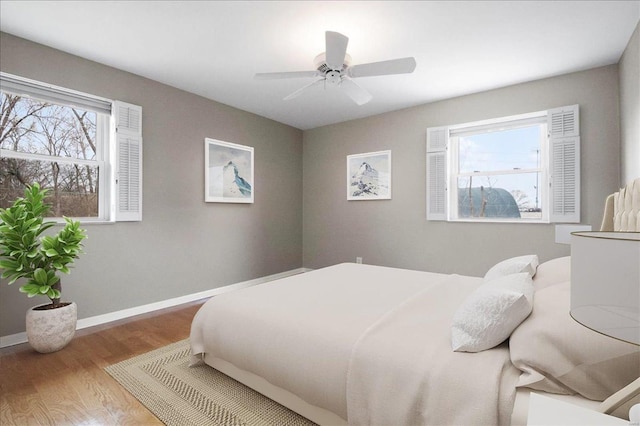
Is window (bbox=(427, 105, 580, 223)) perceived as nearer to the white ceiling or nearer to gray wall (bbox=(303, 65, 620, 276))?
gray wall (bbox=(303, 65, 620, 276))

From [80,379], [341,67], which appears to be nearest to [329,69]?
[341,67]

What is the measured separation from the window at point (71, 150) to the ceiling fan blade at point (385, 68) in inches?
94.8

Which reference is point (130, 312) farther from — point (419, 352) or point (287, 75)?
point (419, 352)

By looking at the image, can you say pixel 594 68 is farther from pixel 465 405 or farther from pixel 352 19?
pixel 465 405

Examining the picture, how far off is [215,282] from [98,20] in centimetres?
297

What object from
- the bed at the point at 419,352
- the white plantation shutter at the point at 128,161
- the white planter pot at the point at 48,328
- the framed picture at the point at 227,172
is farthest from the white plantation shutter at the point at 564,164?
the white planter pot at the point at 48,328

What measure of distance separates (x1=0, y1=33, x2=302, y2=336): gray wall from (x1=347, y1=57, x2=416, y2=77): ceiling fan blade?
231 centimetres

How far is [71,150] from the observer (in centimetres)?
298

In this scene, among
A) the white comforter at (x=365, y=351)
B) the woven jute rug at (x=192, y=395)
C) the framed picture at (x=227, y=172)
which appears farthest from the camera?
the framed picture at (x=227, y=172)

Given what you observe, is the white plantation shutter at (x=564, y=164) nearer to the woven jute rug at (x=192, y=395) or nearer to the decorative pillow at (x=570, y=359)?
the decorative pillow at (x=570, y=359)

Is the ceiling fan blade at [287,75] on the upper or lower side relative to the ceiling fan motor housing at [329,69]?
lower

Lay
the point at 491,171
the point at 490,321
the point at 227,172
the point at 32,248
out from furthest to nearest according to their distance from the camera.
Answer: the point at 227,172 < the point at 491,171 < the point at 32,248 < the point at 490,321

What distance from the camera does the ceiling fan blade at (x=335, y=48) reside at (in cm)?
205

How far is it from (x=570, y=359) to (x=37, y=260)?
11.1 ft
